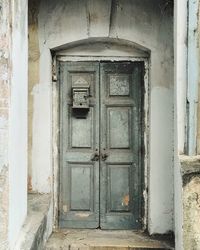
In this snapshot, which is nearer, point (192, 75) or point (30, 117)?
point (192, 75)

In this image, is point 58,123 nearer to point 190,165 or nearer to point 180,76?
point 180,76

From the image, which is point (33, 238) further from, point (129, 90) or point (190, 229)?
point (129, 90)

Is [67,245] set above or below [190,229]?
below

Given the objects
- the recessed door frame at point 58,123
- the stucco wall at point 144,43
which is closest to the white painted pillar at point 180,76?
the stucco wall at point 144,43

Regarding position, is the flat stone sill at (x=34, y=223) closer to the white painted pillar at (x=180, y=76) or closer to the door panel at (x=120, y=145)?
the door panel at (x=120, y=145)

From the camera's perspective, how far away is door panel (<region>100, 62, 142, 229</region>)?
5461 mm

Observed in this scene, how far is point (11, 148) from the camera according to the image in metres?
3.87

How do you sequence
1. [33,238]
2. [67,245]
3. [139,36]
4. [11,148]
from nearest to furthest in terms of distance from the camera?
[11,148]
[33,238]
[67,245]
[139,36]

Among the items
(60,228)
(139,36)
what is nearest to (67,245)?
(60,228)

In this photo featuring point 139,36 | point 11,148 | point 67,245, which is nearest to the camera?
point 11,148

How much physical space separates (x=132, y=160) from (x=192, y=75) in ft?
5.36

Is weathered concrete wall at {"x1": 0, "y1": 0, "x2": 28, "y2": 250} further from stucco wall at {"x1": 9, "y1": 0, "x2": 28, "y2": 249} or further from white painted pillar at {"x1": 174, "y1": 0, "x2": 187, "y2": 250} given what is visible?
white painted pillar at {"x1": 174, "y1": 0, "x2": 187, "y2": 250}

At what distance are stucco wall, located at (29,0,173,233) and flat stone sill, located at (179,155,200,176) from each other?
3.89ft

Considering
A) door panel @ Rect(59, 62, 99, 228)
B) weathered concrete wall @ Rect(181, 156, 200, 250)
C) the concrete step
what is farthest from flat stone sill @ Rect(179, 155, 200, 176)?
door panel @ Rect(59, 62, 99, 228)
